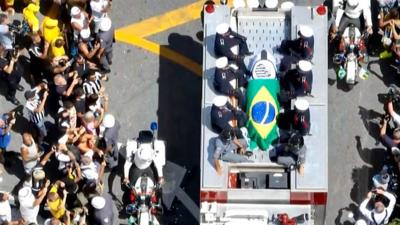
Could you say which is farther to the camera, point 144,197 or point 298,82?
point 144,197

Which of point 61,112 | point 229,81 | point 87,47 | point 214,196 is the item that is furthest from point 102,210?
point 87,47

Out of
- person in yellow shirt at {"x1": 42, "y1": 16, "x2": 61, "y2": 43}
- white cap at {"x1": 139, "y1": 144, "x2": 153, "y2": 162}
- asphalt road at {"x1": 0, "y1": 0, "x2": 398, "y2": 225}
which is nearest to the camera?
white cap at {"x1": 139, "y1": 144, "x2": 153, "y2": 162}

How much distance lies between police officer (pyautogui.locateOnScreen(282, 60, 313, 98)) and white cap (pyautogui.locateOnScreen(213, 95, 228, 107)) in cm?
124

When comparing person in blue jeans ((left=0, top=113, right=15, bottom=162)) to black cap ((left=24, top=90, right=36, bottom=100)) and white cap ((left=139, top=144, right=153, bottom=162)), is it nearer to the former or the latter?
black cap ((left=24, top=90, right=36, bottom=100))

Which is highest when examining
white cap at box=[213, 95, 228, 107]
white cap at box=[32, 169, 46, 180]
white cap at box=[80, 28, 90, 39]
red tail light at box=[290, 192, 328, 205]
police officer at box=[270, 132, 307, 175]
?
white cap at box=[80, 28, 90, 39]

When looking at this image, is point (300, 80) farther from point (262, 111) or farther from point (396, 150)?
point (396, 150)

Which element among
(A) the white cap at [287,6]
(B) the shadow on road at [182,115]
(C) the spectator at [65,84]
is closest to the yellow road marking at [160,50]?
(B) the shadow on road at [182,115]

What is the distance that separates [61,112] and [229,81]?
11.1 ft

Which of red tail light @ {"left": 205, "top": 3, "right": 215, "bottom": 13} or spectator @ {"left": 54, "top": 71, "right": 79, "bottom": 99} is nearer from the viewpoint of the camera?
red tail light @ {"left": 205, "top": 3, "right": 215, "bottom": 13}

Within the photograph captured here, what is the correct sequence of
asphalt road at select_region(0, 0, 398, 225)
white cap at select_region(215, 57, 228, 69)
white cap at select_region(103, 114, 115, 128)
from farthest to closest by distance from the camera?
asphalt road at select_region(0, 0, 398, 225) → white cap at select_region(103, 114, 115, 128) → white cap at select_region(215, 57, 228, 69)

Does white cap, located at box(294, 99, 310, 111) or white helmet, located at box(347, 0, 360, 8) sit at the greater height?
white helmet, located at box(347, 0, 360, 8)

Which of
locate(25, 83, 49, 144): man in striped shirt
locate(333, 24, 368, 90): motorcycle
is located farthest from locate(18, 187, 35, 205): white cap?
locate(333, 24, 368, 90): motorcycle

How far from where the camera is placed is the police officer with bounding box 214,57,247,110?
2691 centimetres

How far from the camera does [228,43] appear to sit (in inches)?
1072
